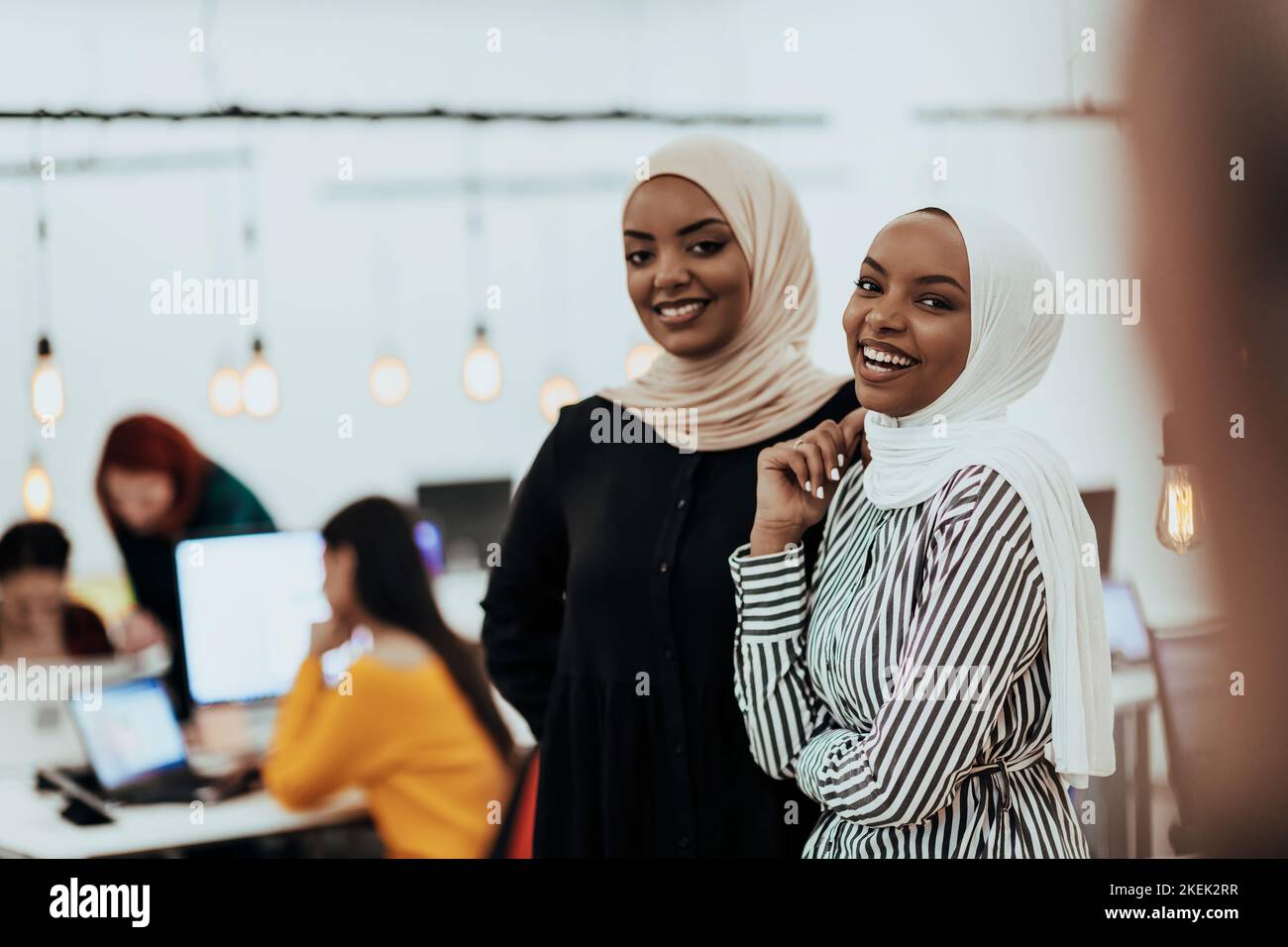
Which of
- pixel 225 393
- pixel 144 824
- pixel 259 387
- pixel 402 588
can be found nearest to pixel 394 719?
pixel 402 588

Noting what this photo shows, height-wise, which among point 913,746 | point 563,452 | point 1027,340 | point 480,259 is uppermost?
point 480,259

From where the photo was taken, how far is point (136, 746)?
7.82ft

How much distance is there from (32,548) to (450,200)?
1820 mm

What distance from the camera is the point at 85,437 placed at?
4.15 meters

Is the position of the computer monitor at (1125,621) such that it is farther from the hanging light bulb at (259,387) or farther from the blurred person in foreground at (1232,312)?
the hanging light bulb at (259,387)

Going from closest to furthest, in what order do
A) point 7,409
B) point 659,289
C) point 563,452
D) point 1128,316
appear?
point 659,289
point 563,452
point 1128,316
point 7,409

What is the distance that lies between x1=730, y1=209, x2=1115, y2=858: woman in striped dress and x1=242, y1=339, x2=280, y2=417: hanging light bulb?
72.0 inches

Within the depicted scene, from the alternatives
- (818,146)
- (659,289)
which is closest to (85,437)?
(818,146)

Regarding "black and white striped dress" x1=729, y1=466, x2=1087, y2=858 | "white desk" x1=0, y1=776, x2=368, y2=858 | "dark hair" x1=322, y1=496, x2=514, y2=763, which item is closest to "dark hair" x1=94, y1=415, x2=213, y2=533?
"dark hair" x1=322, y1=496, x2=514, y2=763

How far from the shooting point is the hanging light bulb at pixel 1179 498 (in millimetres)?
2225

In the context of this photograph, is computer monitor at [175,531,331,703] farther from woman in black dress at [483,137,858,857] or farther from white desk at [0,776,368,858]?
woman in black dress at [483,137,858,857]

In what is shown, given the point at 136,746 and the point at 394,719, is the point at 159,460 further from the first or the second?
the point at 394,719
